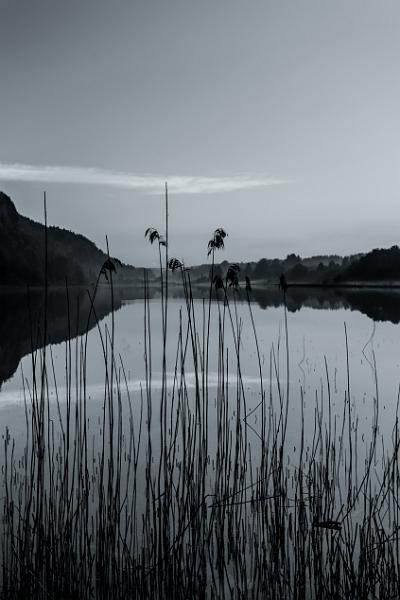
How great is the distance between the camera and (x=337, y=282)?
595 ft

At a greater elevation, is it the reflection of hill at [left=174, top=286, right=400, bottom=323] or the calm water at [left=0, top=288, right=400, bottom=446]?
the reflection of hill at [left=174, top=286, right=400, bottom=323]

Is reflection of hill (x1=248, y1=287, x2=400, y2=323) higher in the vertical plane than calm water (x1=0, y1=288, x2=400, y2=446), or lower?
higher

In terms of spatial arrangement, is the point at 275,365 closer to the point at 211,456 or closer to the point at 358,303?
the point at 211,456

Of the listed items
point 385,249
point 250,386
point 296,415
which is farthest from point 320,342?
point 385,249

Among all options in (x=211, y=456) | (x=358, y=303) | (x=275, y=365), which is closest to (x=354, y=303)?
(x=358, y=303)

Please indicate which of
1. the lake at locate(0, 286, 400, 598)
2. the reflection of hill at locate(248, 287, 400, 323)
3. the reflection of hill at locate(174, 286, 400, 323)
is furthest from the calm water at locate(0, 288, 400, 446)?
the reflection of hill at locate(248, 287, 400, 323)

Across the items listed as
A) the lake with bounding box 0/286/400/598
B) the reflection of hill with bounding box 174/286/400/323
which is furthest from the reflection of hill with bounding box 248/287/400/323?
the lake with bounding box 0/286/400/598

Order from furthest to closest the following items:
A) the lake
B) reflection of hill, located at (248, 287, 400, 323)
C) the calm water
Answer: reflection of hill, located at (248, 287, 400, 323) < the calm water < the lake

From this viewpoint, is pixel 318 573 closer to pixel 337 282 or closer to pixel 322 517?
pixel 322 517

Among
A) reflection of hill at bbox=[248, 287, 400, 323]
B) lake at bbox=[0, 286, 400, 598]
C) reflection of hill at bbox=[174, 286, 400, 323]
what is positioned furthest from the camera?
reflection of hill at bbox=[174, 286, 400, 323]

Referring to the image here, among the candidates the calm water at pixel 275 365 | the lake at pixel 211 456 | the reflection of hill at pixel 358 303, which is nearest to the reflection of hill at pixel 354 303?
the reflection of hill at pixel 358 303

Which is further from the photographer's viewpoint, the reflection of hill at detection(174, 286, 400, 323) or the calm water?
the reflection of hill at detection(174, 286, 400, 323)

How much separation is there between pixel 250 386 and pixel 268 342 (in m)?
12.3

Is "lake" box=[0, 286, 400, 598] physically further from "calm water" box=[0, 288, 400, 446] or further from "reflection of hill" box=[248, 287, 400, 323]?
"reflection of hill" box=[248, 287, 400, 323]
